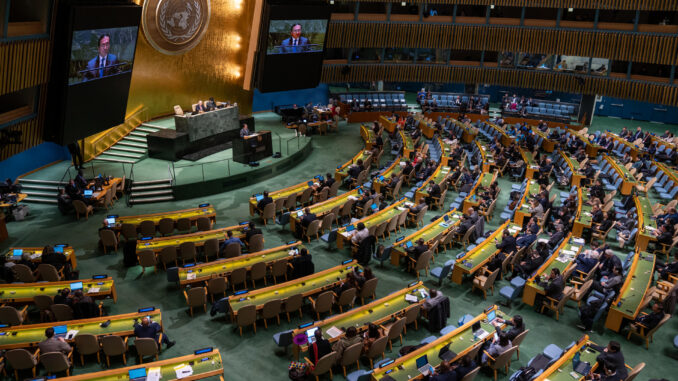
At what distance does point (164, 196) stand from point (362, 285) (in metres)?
9.67

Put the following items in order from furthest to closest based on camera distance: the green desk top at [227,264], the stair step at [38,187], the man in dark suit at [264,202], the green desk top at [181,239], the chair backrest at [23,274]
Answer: the stair step at [38,187]
the man in dark suit at [264,202]
the green desk top at [181,239]
the green desk top at [227,264]
the chair backrest at [23,274]

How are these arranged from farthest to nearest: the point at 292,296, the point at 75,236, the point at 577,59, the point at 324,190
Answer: the point at 577,59 → the point at 324,190 → the point at 75,236 → the point at 292,296

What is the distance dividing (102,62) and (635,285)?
52.6 ft

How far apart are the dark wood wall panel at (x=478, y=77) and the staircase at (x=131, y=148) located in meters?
12.7

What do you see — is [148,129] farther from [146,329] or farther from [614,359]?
[614,359]

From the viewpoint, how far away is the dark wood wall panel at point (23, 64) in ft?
41.5

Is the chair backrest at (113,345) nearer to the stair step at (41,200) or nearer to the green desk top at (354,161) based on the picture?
the stair step at (41,200)

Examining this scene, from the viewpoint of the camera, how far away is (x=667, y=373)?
426 inches

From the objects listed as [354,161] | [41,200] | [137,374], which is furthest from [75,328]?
[354,161]

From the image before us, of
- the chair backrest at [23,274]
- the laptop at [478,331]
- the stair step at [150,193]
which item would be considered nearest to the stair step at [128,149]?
the stair step at [150,193]

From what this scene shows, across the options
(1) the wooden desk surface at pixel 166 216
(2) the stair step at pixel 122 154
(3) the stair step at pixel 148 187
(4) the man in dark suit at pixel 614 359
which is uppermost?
(2) the stair step at pixel 122 154

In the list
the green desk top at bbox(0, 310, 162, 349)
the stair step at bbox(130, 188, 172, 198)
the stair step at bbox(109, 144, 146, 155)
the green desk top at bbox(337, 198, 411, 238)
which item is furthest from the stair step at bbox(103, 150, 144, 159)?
the green desk top at bbox(0, 310, 162, 349)

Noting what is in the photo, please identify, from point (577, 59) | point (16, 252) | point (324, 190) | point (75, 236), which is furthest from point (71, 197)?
point (577, 59)

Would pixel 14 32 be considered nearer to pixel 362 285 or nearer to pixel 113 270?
pixel 113 270
